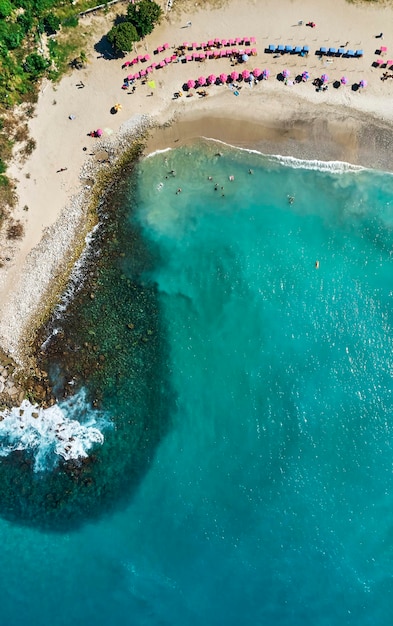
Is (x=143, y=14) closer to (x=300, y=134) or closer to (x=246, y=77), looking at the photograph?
(x=246, y=77)

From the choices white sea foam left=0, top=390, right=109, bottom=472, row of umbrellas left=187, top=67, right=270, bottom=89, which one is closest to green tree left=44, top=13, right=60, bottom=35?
row of umbrellas left=187, top=67, right=270, bottom=89

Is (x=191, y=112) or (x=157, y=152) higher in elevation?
(x=191, y=112)

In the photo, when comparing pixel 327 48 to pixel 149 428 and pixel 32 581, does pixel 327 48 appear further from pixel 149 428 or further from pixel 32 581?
pixel 32 581

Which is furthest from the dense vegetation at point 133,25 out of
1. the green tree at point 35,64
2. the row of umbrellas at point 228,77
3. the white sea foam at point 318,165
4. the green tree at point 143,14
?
the white sea foam at point 318,165

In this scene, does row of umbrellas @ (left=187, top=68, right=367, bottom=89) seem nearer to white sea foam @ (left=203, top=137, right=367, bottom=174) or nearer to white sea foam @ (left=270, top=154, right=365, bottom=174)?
white sea foam @ (left=203, top=137, right=367, bottom=174)

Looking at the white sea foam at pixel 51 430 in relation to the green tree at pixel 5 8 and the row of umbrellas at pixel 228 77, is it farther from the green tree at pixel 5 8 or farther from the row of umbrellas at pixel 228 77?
the green tree at pixel 5 8

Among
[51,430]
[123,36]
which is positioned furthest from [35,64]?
[51,430]
